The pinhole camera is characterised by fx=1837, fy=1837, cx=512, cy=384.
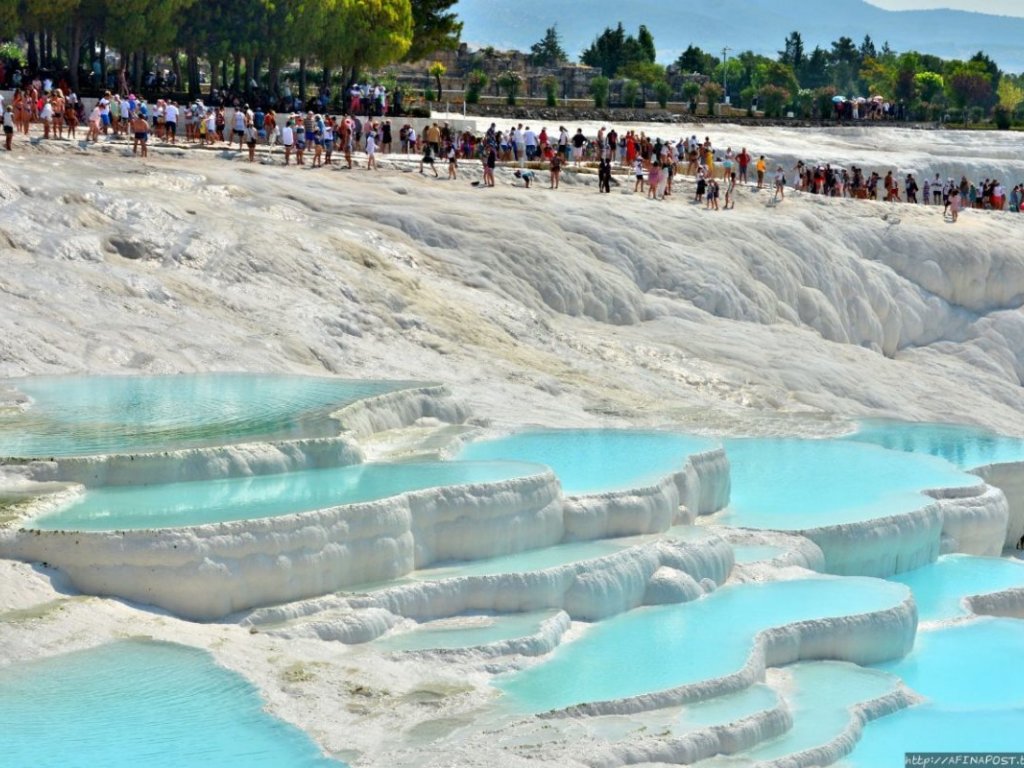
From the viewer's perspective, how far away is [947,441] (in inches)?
805

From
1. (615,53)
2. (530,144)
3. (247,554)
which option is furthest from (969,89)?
(247,554)

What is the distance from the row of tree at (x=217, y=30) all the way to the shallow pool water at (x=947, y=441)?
1518 centimetres

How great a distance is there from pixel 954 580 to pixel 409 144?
1519cm

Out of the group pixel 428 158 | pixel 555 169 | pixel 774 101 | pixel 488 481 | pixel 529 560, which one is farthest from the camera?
pixel 774 101

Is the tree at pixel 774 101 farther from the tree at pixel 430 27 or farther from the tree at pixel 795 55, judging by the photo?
the tree at pixel 795 55

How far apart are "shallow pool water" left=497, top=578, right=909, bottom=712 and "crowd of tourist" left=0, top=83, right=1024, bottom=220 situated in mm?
13016

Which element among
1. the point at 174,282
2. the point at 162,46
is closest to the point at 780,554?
the point at 174,282

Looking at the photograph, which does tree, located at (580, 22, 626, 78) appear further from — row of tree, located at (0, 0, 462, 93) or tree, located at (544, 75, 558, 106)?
row of tree, located at (0, 0, 462, 93)

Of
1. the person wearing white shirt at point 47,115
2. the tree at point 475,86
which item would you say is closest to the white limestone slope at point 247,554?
the person wearing white shirt at point 47,115

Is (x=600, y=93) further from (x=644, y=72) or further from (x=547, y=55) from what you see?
(x=547, y=55)

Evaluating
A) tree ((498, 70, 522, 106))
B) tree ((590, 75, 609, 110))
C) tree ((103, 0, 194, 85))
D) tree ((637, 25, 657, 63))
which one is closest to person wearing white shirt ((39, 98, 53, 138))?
tree ((103, 0, 194, 85))

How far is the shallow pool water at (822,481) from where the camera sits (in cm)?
1552

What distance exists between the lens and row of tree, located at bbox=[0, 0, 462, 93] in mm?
29812

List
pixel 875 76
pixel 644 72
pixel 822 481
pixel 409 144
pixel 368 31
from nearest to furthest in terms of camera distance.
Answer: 1. pixel 822 481
2. pixel 409 144
3. pixel 368 31
4. pixel 644 72
5. pixel 875 76
